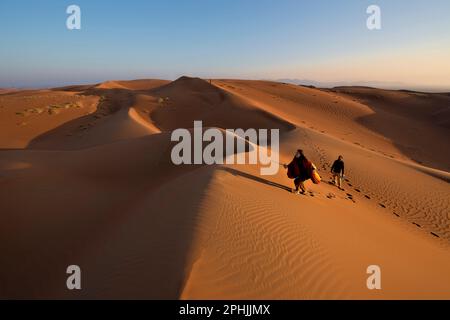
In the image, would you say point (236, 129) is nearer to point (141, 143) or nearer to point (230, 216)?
point (141, 143)

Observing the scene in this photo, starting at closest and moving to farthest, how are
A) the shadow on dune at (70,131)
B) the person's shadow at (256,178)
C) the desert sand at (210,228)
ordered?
the desert sand at (210,228) < the person's shadow at (256,178) < the shadow on dune at (70,131)

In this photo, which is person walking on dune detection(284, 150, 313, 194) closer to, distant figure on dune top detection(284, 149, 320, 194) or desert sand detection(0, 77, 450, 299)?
distant figure on dune top detection(284, 149, 320, 194)

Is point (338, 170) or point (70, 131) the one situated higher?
point (70, 131)

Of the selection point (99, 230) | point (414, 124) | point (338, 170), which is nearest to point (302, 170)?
point (338, 170)

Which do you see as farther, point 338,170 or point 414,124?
point 414,124

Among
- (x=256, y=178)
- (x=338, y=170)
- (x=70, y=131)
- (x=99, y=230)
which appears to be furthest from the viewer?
(x=70, y=131)

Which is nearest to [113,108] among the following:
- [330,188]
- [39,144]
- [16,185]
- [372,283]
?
[39,144]

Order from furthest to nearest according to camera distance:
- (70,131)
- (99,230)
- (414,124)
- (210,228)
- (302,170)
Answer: (414,124) < (70,131) < (302,170) < (99,230) < (210,228)

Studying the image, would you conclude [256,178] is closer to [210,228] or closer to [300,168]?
[300,168]

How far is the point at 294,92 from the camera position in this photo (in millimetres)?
36344

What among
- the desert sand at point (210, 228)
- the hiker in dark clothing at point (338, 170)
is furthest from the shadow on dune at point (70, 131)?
the hiker in dark clothing at point (338, 170)

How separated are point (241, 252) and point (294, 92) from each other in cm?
3494

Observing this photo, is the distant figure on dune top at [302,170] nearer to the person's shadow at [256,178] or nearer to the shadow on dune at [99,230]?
the person's shadow at [256,178]

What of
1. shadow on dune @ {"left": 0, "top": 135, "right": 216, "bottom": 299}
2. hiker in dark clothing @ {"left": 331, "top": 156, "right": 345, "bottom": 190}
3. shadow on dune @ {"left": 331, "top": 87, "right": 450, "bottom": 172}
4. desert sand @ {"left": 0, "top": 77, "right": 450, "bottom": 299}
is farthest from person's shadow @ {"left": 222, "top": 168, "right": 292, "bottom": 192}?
shadow on dune @ {"left": 331, "top": 87, "right": 450, "bottom": 172}
